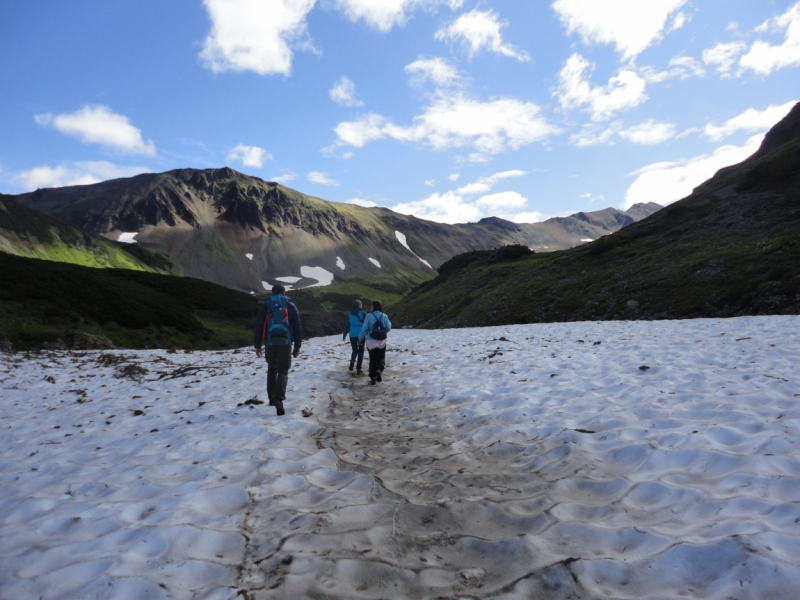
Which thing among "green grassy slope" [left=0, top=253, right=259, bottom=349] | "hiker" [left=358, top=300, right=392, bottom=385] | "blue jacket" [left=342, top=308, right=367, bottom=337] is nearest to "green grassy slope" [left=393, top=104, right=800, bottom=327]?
"blue jacket" [left=342, top=308, right=367, bottom=337]

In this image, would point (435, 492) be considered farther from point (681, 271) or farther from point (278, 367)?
point (681, 271)

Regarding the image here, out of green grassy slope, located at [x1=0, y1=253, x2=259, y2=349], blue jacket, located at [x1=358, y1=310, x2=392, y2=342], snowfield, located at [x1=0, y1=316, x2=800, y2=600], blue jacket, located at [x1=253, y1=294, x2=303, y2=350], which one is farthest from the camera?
green grassy slope, located at [x1=0, y1=253, x2=259, y2=349]

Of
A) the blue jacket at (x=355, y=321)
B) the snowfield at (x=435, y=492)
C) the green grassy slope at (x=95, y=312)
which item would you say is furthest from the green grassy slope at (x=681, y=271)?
the green grassy slope at (x=95, y=312)

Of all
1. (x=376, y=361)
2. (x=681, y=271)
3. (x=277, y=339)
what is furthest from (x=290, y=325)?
(x=681, y=271)

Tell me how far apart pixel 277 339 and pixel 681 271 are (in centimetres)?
3770

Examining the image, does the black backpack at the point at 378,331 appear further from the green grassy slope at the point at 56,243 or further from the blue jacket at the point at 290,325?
the green grassy slope at the point at 56,243

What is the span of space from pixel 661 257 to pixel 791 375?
38703mm

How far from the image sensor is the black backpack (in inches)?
587

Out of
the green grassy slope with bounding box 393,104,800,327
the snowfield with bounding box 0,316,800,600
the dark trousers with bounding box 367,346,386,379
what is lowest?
the snowfield with bounding box 0,316,800,600

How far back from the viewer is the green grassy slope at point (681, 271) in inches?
1176

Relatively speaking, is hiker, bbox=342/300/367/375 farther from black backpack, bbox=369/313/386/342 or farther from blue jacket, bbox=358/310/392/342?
black backpack, bbox=369/313/386/342

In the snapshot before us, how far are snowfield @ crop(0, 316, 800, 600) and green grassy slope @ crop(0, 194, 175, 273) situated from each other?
13656cm

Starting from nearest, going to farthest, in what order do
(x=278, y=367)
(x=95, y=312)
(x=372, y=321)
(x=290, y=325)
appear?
1. (x=278, y=367)
2. (x=290, y=325)
3. (x=372, y=321)
4. (x=95, y=312)

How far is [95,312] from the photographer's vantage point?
40.0 meters
